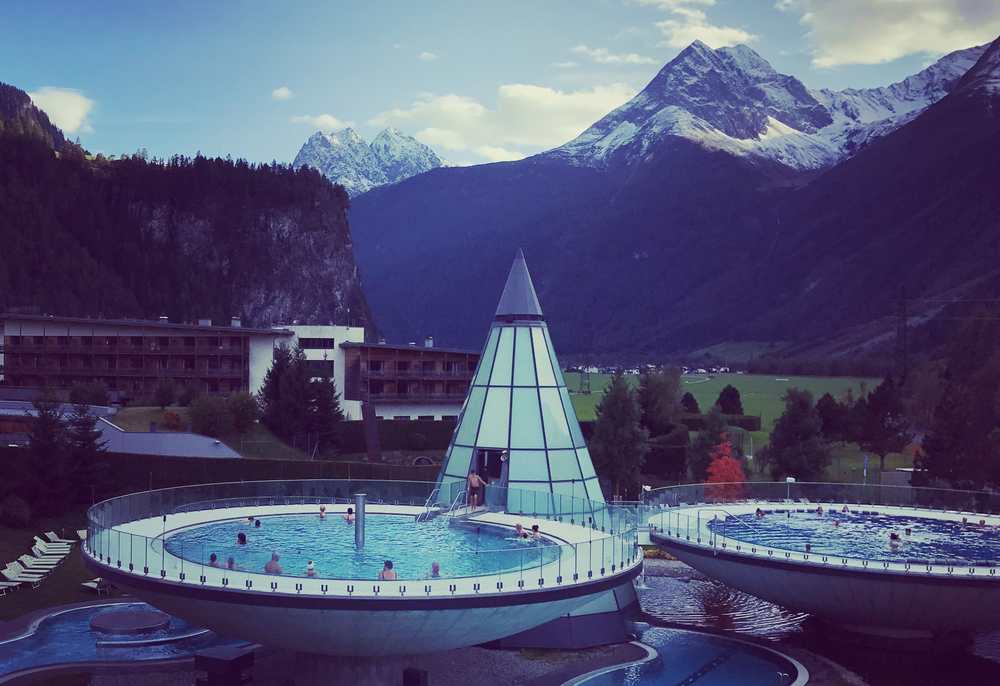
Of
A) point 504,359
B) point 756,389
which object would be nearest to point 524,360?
point 504,359

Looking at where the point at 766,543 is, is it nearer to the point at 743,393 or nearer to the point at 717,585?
the point at 717,585

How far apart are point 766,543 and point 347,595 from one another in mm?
17749

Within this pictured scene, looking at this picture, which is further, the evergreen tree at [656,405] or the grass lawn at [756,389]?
the grass lawn at [756,389]

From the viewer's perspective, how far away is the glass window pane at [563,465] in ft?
118

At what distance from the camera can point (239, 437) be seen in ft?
217

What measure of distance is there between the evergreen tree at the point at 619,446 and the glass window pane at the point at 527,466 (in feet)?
90.6

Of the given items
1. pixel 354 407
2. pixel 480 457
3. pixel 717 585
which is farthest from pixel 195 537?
pixel 354 407

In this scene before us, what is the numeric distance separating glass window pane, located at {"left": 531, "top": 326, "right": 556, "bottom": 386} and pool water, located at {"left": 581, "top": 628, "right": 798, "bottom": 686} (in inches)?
358

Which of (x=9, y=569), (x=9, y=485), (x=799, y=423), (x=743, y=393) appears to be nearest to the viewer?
(x=9, y=569)

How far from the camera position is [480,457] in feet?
119

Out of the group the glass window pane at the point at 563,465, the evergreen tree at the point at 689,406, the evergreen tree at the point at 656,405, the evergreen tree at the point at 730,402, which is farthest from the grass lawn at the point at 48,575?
the evergreen tree at the point at 730,402

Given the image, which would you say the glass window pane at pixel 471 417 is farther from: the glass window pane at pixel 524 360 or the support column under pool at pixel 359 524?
the support column under pool at pixel 359 524

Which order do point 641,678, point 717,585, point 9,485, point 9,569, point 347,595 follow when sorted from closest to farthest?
point 347,595
point 641,678
point 9,569
point 717,585
point 9,485

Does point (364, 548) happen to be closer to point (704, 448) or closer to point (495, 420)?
point (495, 420)
